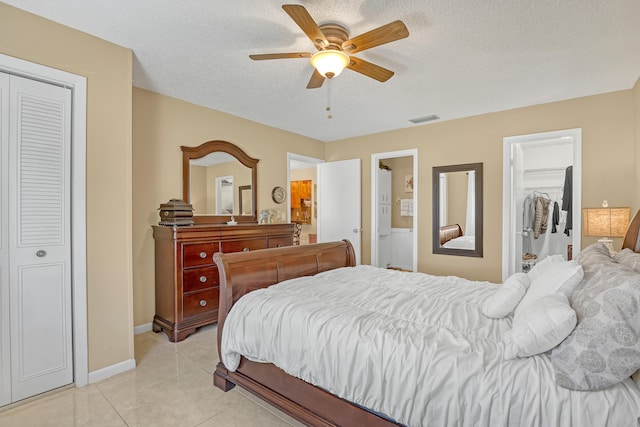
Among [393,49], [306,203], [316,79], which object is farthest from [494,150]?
[306,203]

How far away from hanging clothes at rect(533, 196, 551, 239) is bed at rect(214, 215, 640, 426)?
3.45 metres

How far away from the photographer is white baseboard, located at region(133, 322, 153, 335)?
3256mm

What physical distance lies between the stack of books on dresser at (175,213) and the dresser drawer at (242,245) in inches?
17.5

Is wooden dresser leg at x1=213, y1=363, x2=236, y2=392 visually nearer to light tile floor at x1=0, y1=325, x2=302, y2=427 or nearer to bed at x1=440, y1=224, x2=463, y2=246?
light tile floor at x1=0, y1=325, x2=302, y2=427

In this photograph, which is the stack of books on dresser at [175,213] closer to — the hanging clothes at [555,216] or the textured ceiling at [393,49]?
the textured ceiling at [393,49]

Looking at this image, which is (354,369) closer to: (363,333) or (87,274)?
(363,333)

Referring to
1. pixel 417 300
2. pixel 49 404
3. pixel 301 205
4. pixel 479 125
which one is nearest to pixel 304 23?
pixel 417 300

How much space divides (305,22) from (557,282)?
1922mm

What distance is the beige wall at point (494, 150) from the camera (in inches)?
130

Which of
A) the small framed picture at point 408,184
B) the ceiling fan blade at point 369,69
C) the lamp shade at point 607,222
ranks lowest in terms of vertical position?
the lamp shade at point 607,222

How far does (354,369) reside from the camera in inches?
57.6

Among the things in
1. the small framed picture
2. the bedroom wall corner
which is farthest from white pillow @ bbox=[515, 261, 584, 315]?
the small framed picture

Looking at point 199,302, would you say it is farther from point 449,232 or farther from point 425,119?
point 425,119

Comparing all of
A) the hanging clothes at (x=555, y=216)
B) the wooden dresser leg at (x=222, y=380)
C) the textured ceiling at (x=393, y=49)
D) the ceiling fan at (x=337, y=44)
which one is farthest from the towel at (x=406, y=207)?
the wooden dresser leg at (x=222, y=380)
